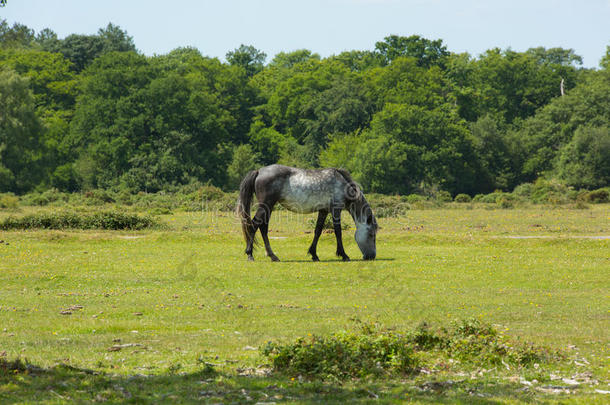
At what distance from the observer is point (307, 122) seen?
95125 millimetres

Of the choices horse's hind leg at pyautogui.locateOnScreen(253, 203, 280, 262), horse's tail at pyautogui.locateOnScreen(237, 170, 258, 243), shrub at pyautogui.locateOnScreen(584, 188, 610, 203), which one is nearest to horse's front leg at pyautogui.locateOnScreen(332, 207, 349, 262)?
horse's hind leg at pyautogui.locateOnScreen(253, 203, 280, 262)

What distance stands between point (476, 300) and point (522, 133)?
82.8 meters

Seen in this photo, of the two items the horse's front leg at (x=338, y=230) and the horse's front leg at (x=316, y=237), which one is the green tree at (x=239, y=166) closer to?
the horse's front leg at (x=316, y=237)

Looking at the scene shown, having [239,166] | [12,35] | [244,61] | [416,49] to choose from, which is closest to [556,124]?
[416,49]

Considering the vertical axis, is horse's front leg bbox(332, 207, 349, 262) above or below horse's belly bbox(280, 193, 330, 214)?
below

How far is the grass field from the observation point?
9281 mm

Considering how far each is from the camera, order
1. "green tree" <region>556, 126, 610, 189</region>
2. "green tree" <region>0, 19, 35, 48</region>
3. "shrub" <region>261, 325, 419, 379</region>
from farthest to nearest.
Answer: "green tree" <region>556, 126, 610, 189</region> < "green tree" <region>0, 19, 35, 48</region> < "shrub" <region>261, 325, 419, 379</region>

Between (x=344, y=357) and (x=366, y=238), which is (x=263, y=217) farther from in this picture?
(x=344, y=357)

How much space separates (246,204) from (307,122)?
237ft

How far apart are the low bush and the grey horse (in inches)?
474

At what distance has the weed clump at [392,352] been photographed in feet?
33.2

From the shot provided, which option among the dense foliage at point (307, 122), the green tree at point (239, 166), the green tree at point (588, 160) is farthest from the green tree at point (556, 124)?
the green tree at point (239, 166)

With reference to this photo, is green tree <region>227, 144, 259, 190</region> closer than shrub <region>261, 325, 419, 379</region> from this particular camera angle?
No

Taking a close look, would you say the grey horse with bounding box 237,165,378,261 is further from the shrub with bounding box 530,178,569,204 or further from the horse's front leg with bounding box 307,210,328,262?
the shrub with bounding box 530,178,569,204
